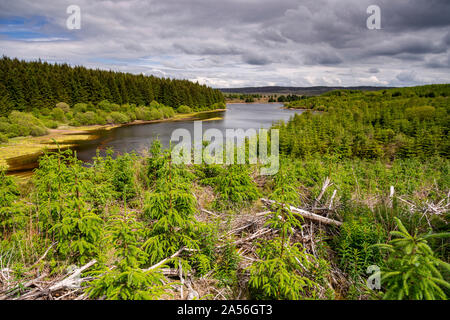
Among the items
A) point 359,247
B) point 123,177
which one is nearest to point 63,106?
point 123,177

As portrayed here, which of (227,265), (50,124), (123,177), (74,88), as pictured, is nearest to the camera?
(227,265)

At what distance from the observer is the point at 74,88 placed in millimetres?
58938

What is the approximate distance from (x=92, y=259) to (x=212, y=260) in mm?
1808

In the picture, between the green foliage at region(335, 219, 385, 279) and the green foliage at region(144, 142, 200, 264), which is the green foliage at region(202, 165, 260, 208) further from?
the green foliage at region(335, 219, 385, 279)

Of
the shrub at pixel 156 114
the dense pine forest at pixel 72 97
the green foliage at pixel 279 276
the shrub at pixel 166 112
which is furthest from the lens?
the shrub at pixel 166 112

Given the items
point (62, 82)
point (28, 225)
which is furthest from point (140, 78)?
point (28, 225)

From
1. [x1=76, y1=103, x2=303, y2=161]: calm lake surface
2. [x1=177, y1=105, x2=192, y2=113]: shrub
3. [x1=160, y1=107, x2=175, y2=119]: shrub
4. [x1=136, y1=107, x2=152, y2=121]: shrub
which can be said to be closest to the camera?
[x1=76, y1=103, x2=303, y2=161]: calm lake surface

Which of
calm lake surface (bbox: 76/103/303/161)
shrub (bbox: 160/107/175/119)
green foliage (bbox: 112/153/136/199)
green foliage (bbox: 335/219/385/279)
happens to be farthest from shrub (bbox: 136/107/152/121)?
green foliage (bbox: 335/219/385/279)

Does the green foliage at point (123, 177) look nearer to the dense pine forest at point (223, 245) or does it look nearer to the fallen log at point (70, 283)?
the dense pine forest at point (223, 245)

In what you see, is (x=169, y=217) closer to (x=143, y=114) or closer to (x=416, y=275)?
(x=416, y=275)

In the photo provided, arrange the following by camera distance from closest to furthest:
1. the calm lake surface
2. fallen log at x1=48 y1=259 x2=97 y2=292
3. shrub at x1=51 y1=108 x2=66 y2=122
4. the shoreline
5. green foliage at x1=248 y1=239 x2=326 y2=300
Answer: green foliage at x1=248 y1=239 x2=326 y2=300 < fallen log at x1=48 y1=259 x2=97 y2=292 < the shoreline < the calm lake surface < shrub at x1=51 y1=108 x2=66 y2=122

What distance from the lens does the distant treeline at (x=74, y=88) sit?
4972 centimetres

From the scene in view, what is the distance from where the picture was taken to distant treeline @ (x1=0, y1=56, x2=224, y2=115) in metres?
49.7

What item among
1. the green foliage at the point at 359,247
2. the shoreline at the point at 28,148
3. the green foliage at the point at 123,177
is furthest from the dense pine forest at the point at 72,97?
the green foliage at the point at 359,247
